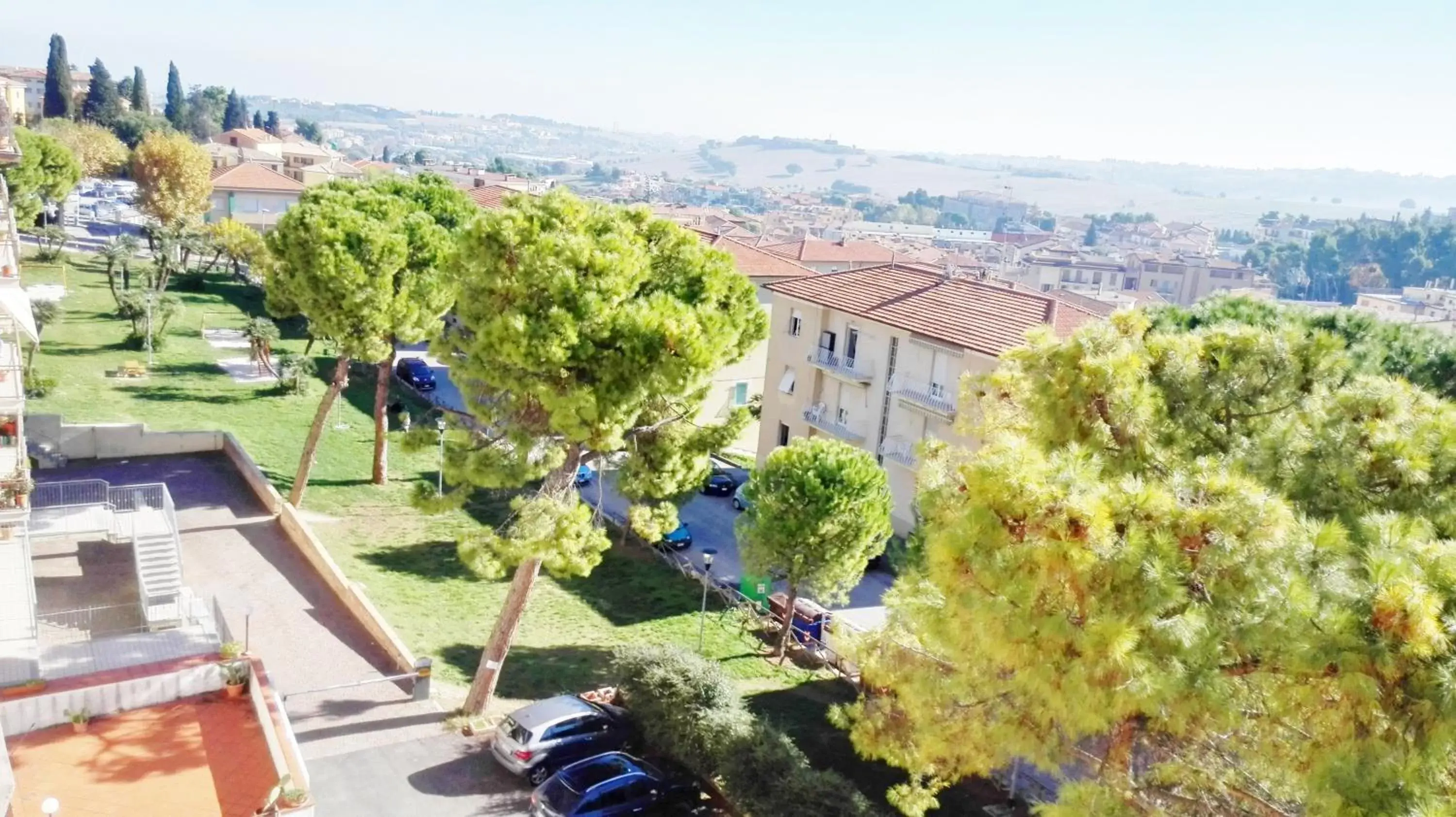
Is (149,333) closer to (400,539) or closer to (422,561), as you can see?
(400,539)

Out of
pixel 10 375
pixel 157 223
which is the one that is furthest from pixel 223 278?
pixel 10 375

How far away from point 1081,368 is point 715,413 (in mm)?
33084

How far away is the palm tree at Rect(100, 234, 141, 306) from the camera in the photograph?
47.0 meters

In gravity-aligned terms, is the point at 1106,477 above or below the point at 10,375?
above

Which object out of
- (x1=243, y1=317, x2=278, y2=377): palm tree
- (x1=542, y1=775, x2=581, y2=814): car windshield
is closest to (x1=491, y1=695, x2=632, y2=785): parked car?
(x1=542, y1=775, x2=581, y2=814): car windshield

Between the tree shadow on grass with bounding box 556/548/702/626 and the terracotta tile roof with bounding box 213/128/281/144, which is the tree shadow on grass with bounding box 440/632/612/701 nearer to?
the tree shadow on grass with bounding box 556/548/702/626

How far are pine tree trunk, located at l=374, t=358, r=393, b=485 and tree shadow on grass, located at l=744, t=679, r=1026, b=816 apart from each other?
1474cm

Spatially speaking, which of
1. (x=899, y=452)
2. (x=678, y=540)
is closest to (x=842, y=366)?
(x=899, y=452)

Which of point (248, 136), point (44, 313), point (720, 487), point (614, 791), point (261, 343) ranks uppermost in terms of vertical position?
point (248, 136)

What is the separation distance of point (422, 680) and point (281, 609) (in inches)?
183

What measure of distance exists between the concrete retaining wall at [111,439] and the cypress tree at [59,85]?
105833 mm

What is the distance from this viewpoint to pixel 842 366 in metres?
34.8

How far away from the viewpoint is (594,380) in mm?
16578

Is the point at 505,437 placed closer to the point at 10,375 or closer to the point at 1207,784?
the point at 10,375
